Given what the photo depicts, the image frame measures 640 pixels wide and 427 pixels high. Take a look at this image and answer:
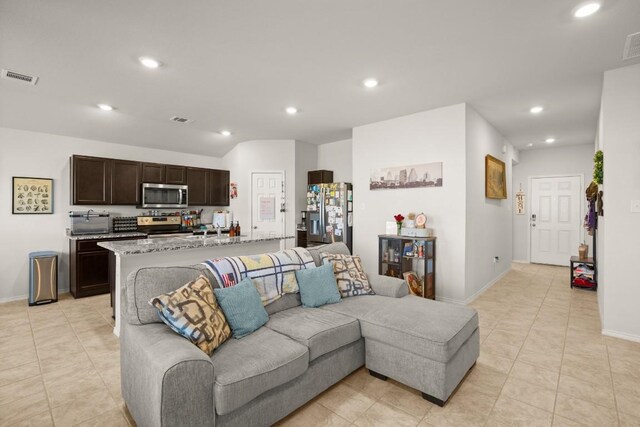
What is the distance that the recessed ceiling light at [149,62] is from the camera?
2.81 m

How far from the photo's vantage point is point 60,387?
7.36 feet

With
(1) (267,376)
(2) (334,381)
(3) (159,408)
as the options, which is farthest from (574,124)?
(3) (159,408)

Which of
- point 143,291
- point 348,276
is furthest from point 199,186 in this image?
point 143,291

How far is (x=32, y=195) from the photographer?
4605 millimetres

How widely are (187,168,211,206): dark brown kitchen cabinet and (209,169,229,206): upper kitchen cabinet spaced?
82 mm

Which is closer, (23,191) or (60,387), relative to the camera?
(60,387)

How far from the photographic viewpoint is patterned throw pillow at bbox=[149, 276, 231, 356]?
5.69 feet

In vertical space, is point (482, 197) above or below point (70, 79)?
below

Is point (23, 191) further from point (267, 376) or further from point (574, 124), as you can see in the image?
point (574, 124)

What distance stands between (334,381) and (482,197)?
12.0ft

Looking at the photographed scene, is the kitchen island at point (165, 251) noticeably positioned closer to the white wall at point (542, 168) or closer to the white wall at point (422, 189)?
the white wall at point (422, 189)

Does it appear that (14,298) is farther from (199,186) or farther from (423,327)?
(423,327)

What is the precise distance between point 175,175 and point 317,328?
15.8ft

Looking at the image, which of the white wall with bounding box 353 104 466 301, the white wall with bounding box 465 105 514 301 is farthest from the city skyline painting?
the white wall with bounding box 465 105 514 301
